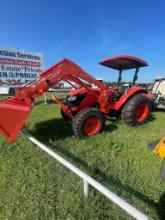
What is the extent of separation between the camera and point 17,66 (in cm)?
1577

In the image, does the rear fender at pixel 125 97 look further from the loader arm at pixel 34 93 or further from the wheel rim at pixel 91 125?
the wheel rim at pixel 91 125

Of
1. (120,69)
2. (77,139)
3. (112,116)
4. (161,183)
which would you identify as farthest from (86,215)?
(120,69)

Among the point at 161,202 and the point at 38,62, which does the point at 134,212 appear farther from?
the point at 38,62

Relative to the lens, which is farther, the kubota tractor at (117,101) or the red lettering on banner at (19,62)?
the red lettering on banner at (19,62)

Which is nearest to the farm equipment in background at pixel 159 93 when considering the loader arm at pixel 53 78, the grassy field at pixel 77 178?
the grassy field at pixel 77 178

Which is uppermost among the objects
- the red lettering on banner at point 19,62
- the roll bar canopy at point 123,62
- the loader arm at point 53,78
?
the red lettering on banner at point 19,62

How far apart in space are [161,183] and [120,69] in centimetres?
501

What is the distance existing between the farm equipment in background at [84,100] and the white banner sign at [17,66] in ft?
29.2

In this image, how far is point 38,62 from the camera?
1662 centimetres

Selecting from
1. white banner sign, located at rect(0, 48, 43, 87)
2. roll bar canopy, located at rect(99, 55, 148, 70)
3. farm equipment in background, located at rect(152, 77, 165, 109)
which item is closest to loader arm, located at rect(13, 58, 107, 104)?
roll bar canopy, located at rect(99, 55, 148, 70)

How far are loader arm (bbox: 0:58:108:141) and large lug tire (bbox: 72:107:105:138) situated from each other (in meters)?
0.86

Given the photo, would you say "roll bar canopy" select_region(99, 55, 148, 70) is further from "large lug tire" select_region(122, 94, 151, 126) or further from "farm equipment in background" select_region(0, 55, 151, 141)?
"large lug tire" select_region(122, 94, 151, 126)

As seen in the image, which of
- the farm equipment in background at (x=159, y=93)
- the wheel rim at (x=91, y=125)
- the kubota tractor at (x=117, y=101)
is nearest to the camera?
the wheel rim at (x=91, y=125)

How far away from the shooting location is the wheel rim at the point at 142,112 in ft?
26.5
